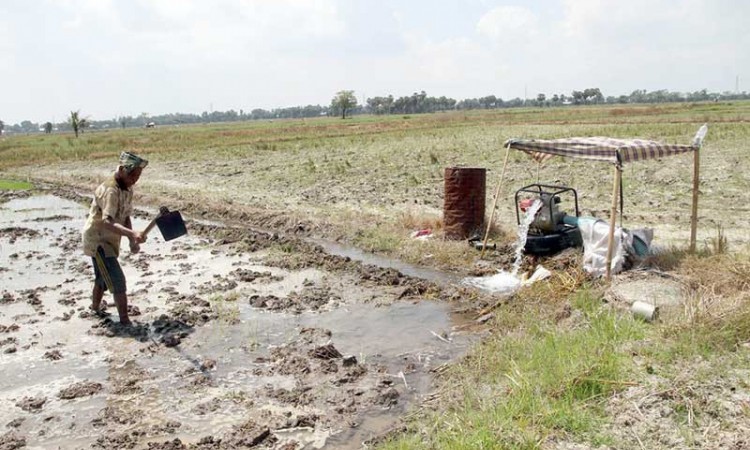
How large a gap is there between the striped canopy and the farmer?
5003mm

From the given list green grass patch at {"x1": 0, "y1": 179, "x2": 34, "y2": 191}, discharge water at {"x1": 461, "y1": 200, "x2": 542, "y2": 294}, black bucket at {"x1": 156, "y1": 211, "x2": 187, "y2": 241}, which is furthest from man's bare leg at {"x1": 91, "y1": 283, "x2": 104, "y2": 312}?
green grass patch at {"x1": 0, "y1": 179, "x2": 34, "y2": 191}

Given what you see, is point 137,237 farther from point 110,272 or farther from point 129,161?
point 129,161

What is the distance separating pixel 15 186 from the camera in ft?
68.2

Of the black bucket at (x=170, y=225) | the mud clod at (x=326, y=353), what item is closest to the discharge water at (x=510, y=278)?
the mud clod at (x=326, y=353)

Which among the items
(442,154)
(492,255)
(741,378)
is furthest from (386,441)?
(442,154)

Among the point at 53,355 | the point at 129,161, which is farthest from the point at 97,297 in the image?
the point at 129,161

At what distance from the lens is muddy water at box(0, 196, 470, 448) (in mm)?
4648

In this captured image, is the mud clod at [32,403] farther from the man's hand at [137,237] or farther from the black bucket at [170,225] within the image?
the black bucket at [170,225]

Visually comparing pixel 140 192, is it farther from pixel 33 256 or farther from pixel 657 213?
pixel 657 213

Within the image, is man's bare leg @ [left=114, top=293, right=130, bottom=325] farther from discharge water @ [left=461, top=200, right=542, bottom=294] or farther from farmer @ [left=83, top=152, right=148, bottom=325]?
discharge water @ [left=461, top=200, right=542, bottom=294]

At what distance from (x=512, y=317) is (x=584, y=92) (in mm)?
156744

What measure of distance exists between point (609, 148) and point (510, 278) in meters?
2.14

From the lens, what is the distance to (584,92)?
494 feet

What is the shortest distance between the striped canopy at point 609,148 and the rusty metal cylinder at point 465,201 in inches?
69.2
